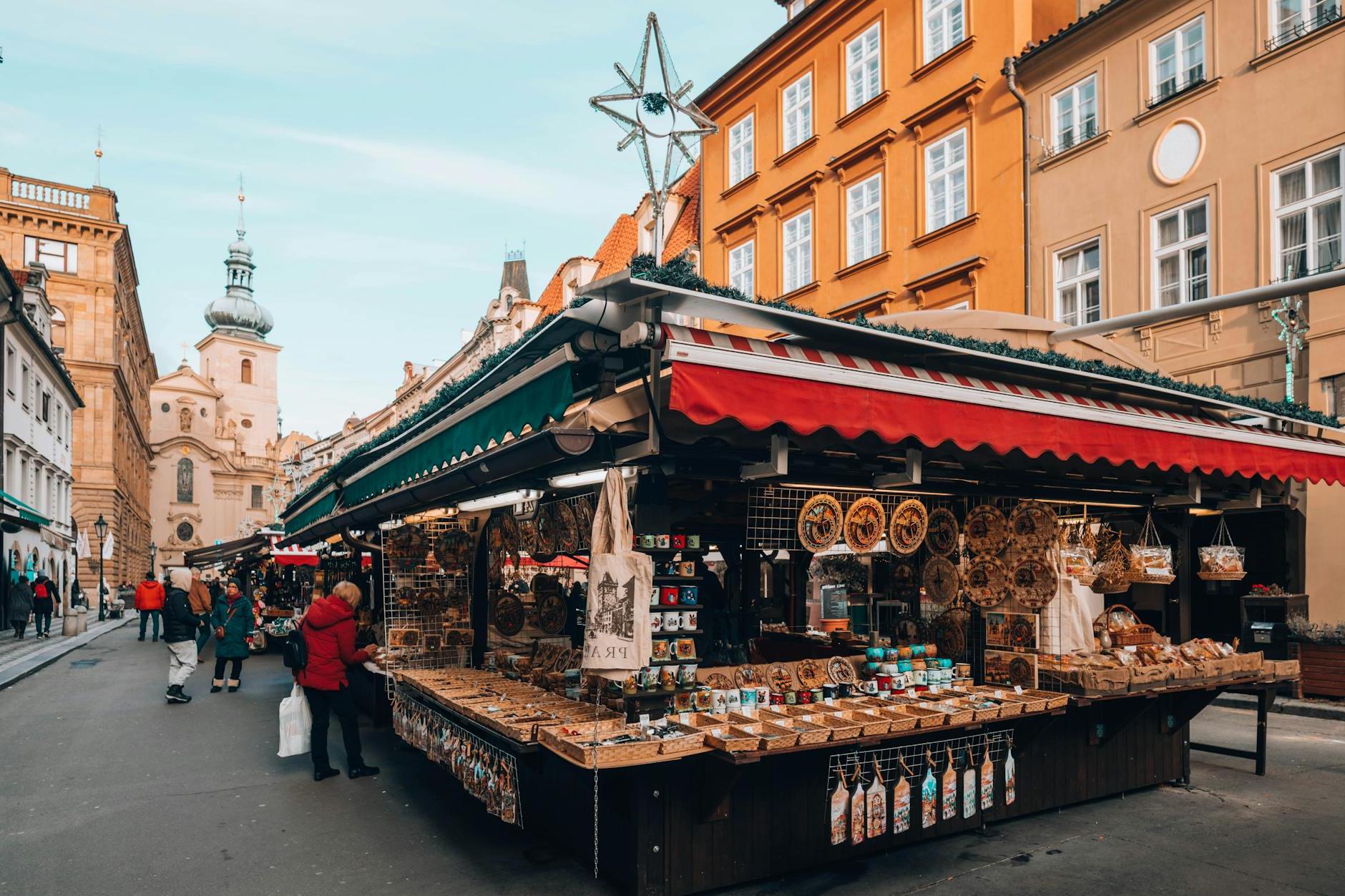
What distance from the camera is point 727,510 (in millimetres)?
8453

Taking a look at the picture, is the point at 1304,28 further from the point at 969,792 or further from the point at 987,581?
the point at 969,792

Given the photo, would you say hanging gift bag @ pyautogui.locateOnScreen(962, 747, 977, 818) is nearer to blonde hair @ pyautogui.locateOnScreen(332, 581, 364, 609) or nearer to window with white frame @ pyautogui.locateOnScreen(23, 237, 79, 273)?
blonde hair @ pyautogui.locateOnScreen(332, 581, 364, 609)

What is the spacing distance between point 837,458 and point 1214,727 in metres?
7.75

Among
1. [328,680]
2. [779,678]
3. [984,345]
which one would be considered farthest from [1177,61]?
[328,680]

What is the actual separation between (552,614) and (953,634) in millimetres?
4193

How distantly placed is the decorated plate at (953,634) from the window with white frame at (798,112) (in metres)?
17.8

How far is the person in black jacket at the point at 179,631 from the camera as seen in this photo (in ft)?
42.8

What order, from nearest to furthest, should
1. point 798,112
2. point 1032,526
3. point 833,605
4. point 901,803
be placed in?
point 901,803, point 1032,526, point 833,605, point 798,112

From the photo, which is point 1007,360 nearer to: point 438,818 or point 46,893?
point 438,818

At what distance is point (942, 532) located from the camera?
7.73 metres

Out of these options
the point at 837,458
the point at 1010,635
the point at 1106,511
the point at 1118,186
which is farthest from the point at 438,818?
the point at 1118,186

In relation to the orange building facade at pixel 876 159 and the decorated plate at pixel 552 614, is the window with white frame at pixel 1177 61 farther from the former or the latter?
the decorated plate at pixel 552 614

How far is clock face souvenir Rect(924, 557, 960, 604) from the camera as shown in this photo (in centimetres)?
761

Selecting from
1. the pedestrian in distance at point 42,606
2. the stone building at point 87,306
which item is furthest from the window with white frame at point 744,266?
the stone building at point 87,306
